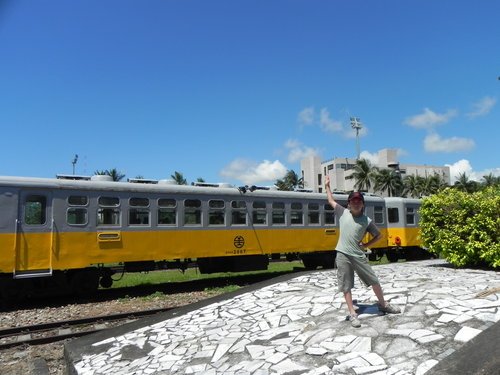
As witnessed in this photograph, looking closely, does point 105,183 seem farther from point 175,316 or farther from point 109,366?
point 109,366

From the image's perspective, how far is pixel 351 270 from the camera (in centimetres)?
593

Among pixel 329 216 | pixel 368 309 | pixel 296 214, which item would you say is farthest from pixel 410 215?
pixel 368 309

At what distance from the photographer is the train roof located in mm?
11484

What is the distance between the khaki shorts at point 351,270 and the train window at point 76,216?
8.15m

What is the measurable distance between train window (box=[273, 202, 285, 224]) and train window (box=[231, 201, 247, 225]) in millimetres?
1168

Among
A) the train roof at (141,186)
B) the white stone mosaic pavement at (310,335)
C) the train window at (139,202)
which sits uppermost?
the train roof at (141,186)

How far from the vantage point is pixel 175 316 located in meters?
7.80

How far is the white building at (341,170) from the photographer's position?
8056cm

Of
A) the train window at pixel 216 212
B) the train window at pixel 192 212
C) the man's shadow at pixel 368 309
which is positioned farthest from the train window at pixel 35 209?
the man's shadow at pixel 368 309

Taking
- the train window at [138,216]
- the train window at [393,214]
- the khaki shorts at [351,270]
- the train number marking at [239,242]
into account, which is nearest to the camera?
the khaki shorts at [351,270]

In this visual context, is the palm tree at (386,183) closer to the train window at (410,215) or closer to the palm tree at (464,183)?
the palm tree at (464,183)

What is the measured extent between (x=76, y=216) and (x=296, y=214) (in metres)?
7.24

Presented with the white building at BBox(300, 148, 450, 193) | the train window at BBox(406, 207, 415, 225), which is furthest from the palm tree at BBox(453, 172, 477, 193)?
the train window at BBox(406, 207, 415, 225)

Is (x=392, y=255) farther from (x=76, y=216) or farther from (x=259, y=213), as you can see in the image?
(x=76, y=216)
